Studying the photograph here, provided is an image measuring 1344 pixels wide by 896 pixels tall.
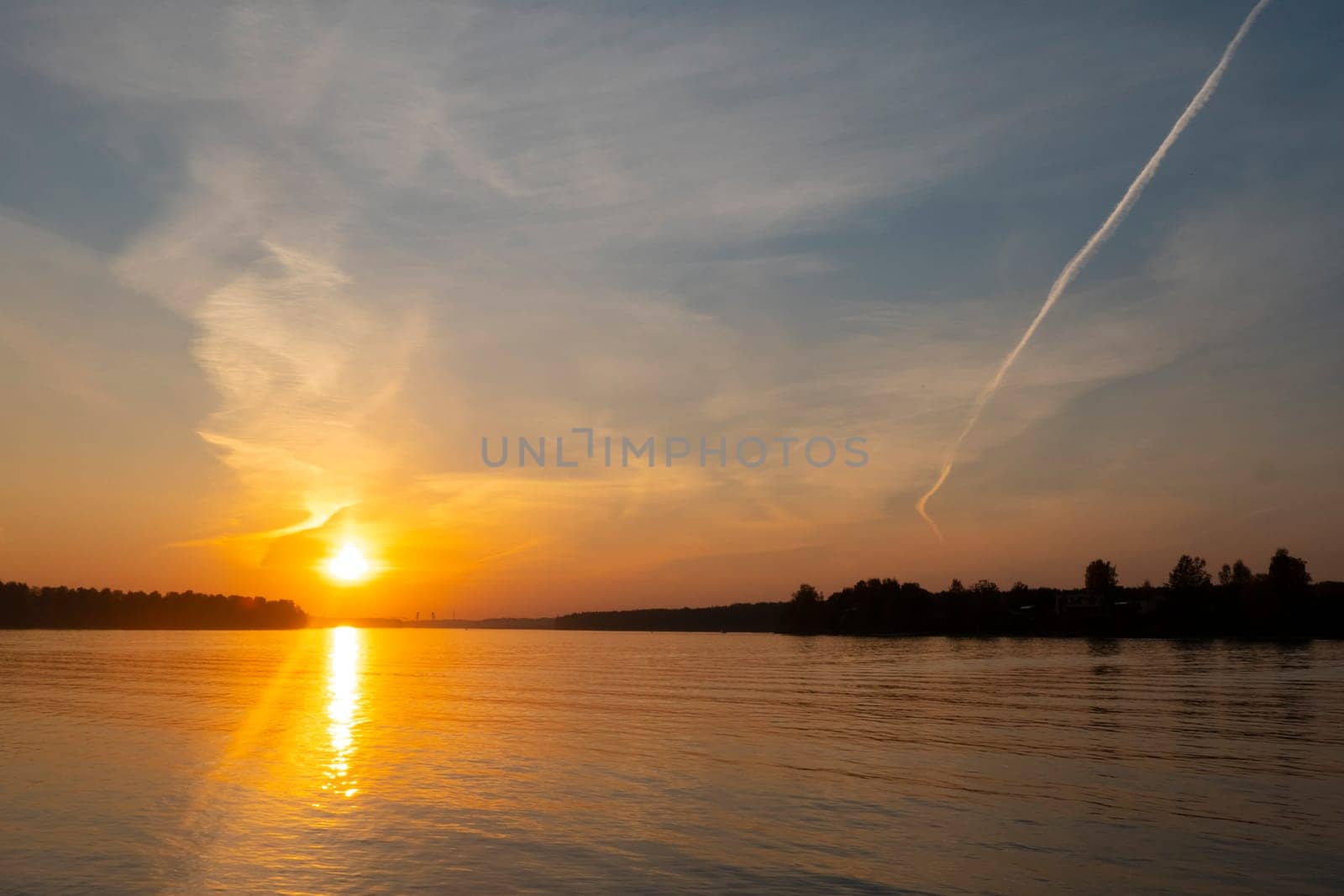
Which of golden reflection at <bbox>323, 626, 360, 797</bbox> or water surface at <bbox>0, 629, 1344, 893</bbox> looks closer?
water surface at <bbox>0, 629, 1344, 893</bbox>

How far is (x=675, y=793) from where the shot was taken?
34062 mm

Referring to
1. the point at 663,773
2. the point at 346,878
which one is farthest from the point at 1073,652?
the point at 346,878

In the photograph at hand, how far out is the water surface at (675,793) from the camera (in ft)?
78.4

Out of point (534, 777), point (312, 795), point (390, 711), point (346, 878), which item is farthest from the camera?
point (390, 711)

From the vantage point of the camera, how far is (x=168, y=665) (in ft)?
415

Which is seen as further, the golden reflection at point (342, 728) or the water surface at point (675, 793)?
the golden reflection at point (342, 728)

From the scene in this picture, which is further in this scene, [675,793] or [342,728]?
[342,728]

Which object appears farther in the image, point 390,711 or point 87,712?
point 390,711

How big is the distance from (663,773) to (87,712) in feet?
150

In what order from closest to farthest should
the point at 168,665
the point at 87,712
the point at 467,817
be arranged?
1. the point at 467,817
2. the point at 87,712
3. the point at 168,665

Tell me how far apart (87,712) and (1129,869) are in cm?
6379

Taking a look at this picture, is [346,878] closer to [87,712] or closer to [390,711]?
[390,711]

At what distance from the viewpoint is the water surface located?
23.9m

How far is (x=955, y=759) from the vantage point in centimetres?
4188
